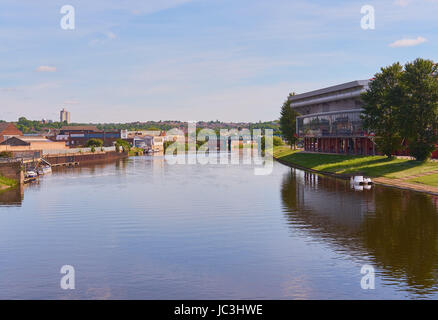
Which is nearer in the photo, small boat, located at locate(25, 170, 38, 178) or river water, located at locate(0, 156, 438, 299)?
river water, located at locate(0, 156, 438, 299)

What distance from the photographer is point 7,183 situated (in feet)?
288

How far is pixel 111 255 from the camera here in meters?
37.8

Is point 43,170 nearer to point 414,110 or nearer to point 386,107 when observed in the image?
point 386,107

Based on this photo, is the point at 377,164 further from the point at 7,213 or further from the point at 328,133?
the point at 7,213

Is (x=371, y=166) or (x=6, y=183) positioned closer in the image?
(x=6, y=183)

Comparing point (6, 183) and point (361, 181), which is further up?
point (6, 183)

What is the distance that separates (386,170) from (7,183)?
67.3 metres

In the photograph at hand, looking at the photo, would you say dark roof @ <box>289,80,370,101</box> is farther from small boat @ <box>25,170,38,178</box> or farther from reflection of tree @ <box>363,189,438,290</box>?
small boat @ <box>25,170,38,178</box>

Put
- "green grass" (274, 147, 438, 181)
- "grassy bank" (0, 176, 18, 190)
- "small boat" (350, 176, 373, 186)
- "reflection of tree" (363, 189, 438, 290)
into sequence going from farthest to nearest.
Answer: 1. "green grass" (274, 147, 438, 181)
2. "small boat" (350, 176, 373, 186)
3. "grassy bank" (0, 176, 18, 190)
4. "reflection of tree" (363, 189, 438, 290)

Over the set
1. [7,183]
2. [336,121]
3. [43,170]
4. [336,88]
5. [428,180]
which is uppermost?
[336,88]

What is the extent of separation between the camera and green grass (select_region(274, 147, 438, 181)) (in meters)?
91.4

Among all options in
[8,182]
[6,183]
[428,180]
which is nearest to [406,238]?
[428,180]

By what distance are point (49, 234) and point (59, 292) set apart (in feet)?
59.2

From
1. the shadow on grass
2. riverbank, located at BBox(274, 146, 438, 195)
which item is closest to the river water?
riverbank, located at BBox(274, 146, 438, 195)
